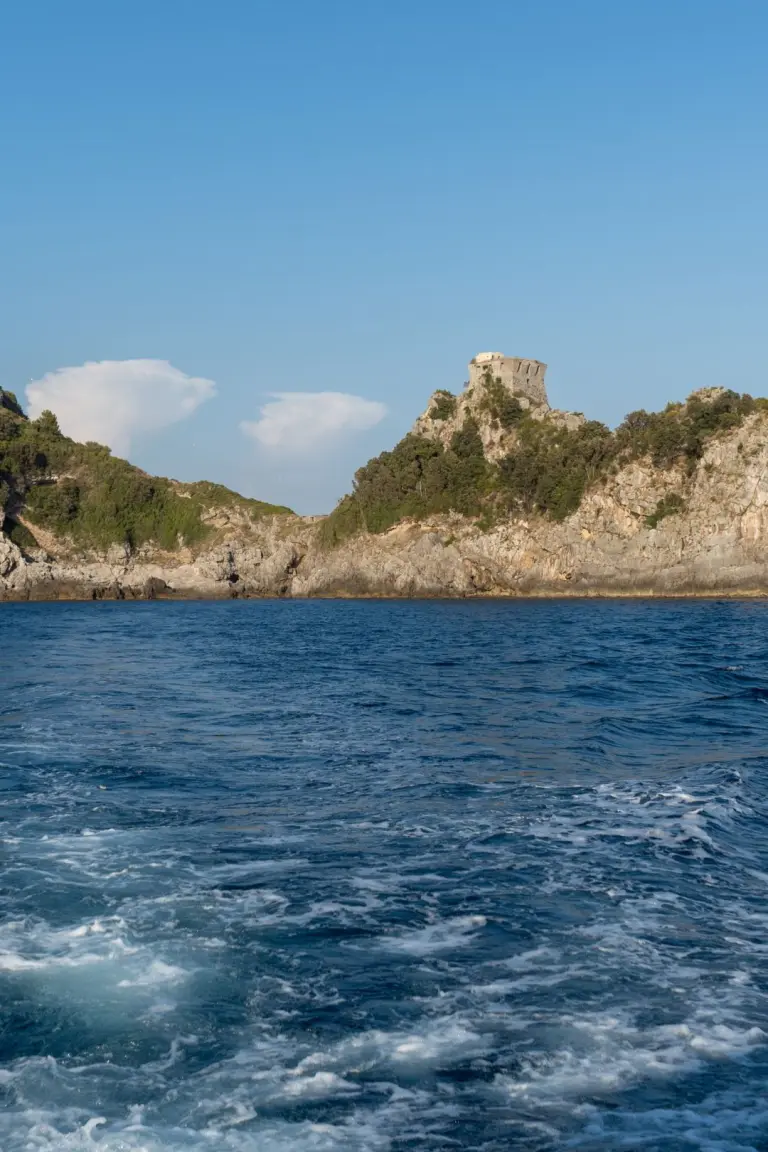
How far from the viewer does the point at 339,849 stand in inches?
456

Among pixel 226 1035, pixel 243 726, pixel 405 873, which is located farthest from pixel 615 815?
pixel 243 726

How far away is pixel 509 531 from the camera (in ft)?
304

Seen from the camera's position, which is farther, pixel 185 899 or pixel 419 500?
pixel 419 500

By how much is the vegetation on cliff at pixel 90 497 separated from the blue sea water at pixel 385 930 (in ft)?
297

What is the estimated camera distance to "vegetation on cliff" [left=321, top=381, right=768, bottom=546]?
8794 centimetres

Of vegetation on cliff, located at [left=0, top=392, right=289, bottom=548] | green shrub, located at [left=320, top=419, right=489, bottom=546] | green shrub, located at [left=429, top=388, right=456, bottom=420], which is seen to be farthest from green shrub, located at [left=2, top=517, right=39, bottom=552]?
green shrub, located at [left=429, top=388, right=456, bottom=420]

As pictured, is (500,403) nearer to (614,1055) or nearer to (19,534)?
(19,534)

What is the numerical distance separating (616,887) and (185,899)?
15.7ft

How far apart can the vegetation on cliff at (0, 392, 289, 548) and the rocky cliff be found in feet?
3.32

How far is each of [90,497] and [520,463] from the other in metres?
52.3

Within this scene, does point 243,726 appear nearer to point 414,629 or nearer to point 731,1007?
point 731,1007

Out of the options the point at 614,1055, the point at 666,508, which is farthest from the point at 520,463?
the point at 614,1055

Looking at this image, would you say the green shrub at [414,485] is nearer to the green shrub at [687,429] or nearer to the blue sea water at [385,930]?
the green shrub at [687,429]

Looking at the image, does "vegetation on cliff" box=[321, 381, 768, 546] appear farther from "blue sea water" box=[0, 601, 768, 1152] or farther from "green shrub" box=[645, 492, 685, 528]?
"blue sea water" box=[0, 601, 768, 1152]
